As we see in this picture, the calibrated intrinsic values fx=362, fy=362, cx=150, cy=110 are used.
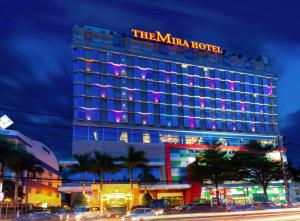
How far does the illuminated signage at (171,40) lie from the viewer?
122 metres

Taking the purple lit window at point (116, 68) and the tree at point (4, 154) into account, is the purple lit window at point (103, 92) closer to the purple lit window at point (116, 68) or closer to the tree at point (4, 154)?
the purple lit window at point (116, 68)

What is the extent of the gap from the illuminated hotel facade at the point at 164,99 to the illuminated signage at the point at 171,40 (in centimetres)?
227

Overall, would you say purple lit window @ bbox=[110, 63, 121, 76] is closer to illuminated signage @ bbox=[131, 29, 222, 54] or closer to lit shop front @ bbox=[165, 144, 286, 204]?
illuminated signage @ bbox=[131, 29, 222, 54]

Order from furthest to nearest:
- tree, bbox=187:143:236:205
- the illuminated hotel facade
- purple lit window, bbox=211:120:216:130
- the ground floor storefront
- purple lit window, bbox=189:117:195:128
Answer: purple lit window, bbox=211:120:216:130 → purple lit window, bbox=189:117:195:128 → the illuminated hotel facade → the ground floor storefront → tree, bbox=187:143:236:205

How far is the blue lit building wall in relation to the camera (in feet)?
362

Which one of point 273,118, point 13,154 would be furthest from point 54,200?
point 273,118

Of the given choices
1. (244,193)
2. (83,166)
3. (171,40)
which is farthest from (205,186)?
(171,40)

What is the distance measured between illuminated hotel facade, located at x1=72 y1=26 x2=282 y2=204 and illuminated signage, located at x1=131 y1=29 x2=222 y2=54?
2.27 m

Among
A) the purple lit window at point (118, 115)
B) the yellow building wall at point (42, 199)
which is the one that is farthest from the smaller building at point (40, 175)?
the purple lit window at point (118, 115)

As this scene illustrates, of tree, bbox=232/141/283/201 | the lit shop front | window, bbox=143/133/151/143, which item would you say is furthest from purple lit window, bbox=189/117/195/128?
tree, bbox=232/141/283/201

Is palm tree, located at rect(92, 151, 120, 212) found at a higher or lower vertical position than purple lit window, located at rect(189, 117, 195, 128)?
lower

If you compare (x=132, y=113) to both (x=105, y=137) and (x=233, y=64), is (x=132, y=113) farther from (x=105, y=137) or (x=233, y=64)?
(x=233, y=64)

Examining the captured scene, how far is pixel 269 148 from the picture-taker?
89.1 metres

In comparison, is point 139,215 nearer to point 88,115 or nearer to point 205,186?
point 205,186
